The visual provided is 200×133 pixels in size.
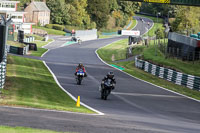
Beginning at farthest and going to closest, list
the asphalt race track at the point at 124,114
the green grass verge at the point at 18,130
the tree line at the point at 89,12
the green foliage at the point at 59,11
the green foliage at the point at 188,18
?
the tree line at the point at 89,12
the green foliage at the point at 59,11
the green foliage at the point at 188,18
the asphalt race track at the point at 124,114
the green grass verge at the point at 18,130

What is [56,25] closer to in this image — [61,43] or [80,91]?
[61,43]

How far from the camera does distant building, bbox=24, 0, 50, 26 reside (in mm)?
126250

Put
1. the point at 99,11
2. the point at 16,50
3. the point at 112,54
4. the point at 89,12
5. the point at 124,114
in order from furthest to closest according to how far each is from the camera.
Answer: the point at 89,12 → the point at 99,11 → the point at 112,54 → the point at 16,50 → the point at 124,114

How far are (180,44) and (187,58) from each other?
17.8 ft

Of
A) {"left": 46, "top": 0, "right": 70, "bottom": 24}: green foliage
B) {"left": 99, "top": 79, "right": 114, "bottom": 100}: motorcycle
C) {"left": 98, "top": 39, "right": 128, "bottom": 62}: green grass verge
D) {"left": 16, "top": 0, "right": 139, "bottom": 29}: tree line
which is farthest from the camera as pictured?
{"left": 16, "top": 0, "right": 139, "bottom": 29}: tree line

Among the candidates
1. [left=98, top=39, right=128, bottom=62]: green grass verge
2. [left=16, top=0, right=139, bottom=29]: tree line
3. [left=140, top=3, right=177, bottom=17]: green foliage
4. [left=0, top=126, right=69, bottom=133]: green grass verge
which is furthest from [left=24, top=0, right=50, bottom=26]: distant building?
[left=0, top=126, right=69, bottom=133]: green grass verge

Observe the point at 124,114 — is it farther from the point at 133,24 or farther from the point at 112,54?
the point at 133,24

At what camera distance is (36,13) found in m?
126

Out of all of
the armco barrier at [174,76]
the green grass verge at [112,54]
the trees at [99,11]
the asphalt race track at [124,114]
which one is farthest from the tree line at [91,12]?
the asphalt race track at [124,114]

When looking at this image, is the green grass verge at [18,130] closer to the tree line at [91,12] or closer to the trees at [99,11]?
the tree line at [91,12]

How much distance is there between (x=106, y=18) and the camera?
149 metres

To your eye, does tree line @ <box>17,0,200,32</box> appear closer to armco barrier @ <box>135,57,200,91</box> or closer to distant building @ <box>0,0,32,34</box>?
distant building @ <box>0,0,32,34</box>

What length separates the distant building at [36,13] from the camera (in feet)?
414

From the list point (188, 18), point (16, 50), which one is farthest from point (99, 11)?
point (16, 50)
